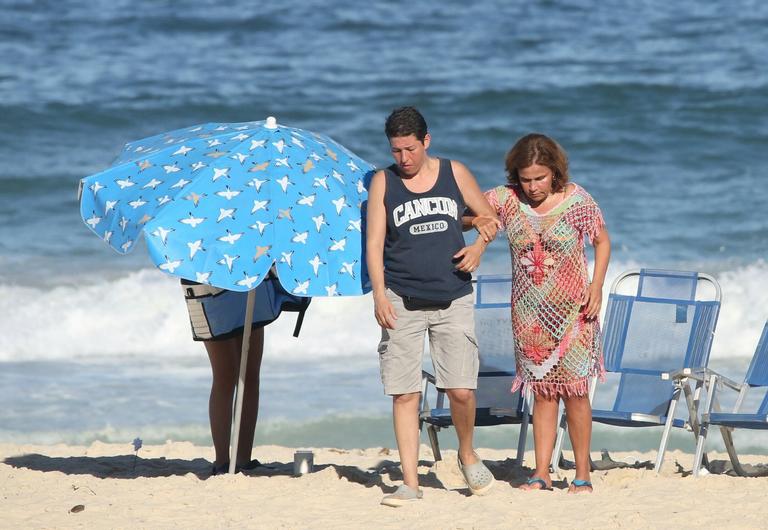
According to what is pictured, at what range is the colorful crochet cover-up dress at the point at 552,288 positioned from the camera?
4934mm

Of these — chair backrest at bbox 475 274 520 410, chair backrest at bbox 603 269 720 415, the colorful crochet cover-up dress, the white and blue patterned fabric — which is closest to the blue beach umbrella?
the white and blue patterned fabric

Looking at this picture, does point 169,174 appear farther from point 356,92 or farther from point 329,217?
point 356,92

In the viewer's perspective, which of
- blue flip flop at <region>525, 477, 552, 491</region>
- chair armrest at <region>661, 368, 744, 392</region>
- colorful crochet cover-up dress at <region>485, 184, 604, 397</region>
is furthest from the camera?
chair armrest at <region>661, 368, 744, 392</region>

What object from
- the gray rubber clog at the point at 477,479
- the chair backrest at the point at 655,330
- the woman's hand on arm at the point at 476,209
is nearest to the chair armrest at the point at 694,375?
the chair backrest at the point at 655,330

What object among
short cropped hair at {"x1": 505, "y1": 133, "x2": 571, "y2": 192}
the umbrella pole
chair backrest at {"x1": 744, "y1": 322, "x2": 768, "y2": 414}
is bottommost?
the umbrella pole

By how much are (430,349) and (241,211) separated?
0.98 metres

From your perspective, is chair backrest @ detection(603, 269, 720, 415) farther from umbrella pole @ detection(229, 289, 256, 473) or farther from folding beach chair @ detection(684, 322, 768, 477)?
umbrella pole @ detection(229, 289, 256, 473)

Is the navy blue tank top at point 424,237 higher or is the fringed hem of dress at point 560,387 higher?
the navy blue tank top at point 424,237

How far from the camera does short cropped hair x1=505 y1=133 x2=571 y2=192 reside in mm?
4840

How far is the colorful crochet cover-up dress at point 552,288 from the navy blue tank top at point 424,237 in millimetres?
323

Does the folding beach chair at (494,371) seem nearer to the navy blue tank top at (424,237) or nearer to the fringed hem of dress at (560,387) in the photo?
the fringed hem of dress at (560,387)

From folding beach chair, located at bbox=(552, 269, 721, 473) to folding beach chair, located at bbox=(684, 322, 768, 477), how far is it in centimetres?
21

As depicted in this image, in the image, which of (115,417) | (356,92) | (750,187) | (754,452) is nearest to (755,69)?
(750,187)

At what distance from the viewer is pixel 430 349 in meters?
4.81
